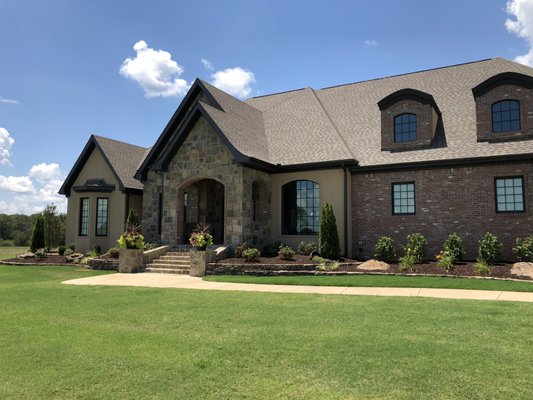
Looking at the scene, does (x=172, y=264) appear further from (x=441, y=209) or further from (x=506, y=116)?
(x=506, y=116)

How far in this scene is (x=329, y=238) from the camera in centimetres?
1631

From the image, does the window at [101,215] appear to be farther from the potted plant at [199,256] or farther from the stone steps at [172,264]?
the potted plant at [199,256]

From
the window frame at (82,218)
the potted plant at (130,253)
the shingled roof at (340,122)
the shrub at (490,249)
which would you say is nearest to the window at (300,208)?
the shingled roof at (340,122)

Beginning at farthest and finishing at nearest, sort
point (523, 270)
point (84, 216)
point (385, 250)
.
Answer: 1. point (84, 216)
2. point (385, 250)
3. point (523, 270)

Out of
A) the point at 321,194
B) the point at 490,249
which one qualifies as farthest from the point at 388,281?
the point at 321,194

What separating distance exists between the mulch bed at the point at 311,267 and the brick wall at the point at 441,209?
153cm

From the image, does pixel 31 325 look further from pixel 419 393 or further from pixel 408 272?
pixel 408 272

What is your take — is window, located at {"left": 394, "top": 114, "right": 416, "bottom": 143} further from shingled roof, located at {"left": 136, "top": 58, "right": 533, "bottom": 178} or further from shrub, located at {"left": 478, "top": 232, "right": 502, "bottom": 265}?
shrub, located at {"left": 478, "top": 232, "right": 502, "bottom": 265}

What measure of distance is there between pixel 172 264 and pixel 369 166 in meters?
9.14

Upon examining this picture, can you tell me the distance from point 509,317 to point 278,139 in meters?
14.7

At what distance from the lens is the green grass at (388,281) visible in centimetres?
1115

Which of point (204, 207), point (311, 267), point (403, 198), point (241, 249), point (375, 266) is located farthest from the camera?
point (204, 207)

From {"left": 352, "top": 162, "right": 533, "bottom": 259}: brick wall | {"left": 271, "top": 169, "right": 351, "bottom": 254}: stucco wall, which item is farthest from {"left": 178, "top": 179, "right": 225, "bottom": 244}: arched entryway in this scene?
{"left": 352, "top": 162, "right": 533, "bottom": 259}: brick wall

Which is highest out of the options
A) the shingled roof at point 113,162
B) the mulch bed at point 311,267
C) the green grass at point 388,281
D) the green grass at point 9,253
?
the shingled roof at point 113,162
